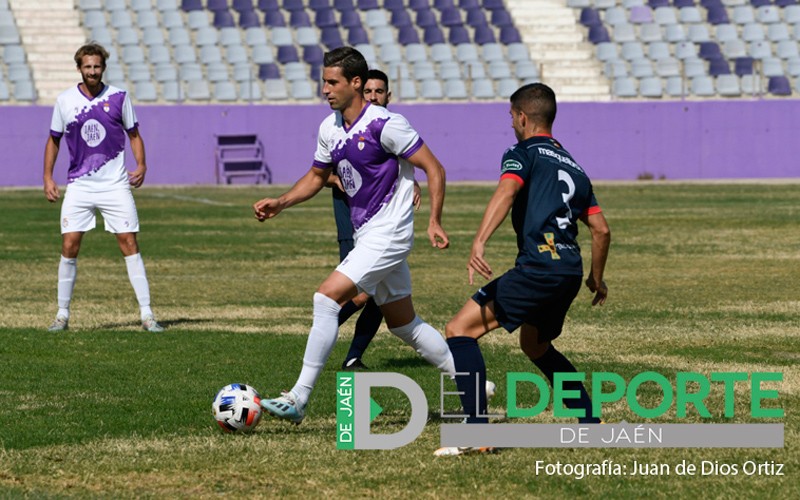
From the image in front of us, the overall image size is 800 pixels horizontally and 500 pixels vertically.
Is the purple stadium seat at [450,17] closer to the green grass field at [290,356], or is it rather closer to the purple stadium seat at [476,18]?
the purple stadium seat at [476,18]

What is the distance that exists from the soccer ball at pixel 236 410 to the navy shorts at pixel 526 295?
1.34 meters

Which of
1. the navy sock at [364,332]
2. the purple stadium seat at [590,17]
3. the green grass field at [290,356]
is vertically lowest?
the green grass field at [290,356]

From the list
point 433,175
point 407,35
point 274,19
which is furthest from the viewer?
point 407,35

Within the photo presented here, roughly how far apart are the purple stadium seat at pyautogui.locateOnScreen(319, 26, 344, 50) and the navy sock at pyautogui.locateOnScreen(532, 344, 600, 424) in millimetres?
32144

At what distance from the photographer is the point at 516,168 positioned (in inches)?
269

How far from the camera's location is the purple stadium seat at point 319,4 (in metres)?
40.3

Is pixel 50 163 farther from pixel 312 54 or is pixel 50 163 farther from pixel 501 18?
pixel 501 18

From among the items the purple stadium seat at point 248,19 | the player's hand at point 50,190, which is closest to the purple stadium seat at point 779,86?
the purple stadium seat at point 248,19

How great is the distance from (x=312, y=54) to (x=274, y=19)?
1.94 m

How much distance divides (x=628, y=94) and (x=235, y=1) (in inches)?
462

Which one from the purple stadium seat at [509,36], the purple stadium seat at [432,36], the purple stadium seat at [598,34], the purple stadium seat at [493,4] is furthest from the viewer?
the purple stadium seat at [493,4]

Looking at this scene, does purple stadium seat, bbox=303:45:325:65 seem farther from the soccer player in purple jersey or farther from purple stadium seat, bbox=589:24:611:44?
the soccer player in purple jersey

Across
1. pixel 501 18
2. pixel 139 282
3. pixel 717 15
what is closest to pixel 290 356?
pixel 139 282

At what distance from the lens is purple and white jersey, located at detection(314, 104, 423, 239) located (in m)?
7.47
